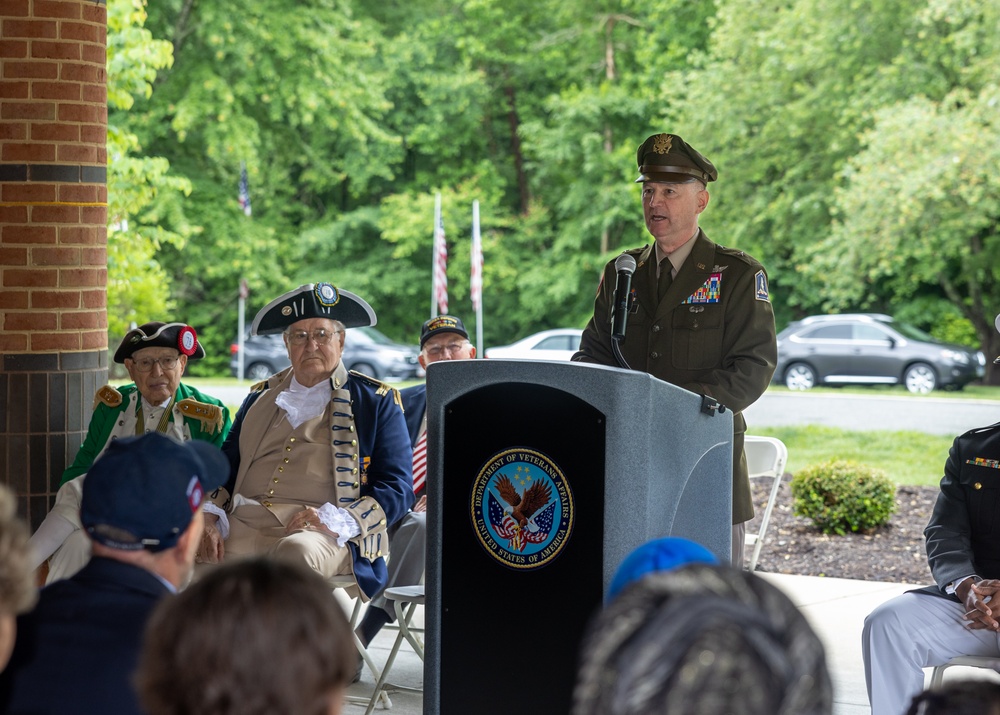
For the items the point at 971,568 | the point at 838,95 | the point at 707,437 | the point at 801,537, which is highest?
the point at 838,95

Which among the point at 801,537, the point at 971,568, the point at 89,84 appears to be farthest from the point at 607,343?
the point at 801,537

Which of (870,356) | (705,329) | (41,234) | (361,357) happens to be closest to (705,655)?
(705,329)

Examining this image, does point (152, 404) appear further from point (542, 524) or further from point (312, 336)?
point (542, 524)

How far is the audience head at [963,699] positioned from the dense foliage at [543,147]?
9.20m

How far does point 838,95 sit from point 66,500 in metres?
18.7

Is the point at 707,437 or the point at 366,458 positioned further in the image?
the point at 366,458

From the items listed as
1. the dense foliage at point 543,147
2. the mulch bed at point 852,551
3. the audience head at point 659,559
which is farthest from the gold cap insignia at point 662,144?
the dense foliage at point 543,147

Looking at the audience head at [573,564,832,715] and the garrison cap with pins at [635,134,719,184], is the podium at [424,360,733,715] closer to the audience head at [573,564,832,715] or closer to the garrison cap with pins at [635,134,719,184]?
the garrison cap with pins at [635,134,719,184]

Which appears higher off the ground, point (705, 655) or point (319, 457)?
point (705, 655)

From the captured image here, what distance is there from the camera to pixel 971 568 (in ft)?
11.6

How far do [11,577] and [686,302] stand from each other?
7.49 feet

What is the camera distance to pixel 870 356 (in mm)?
20469

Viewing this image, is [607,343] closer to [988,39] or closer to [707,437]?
[707,437]

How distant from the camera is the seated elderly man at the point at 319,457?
408 cm
